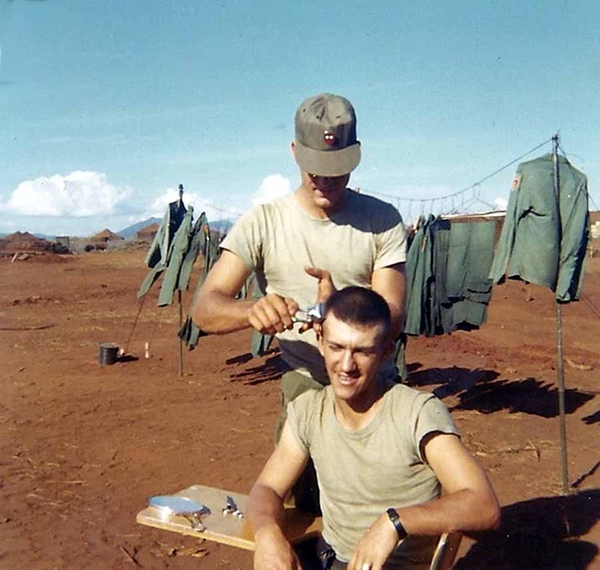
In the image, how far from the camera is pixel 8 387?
10141 mm

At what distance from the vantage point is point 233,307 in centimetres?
288

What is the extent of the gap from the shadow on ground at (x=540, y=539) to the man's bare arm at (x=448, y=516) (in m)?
2.84

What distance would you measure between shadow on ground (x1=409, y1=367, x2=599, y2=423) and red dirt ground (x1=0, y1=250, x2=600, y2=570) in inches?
1.4

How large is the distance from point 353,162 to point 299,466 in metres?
1.14

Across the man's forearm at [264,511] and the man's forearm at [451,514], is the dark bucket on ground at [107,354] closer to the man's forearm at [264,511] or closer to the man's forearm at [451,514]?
the man's forearm at [264,511]

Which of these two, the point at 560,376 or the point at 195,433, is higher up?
the point at 560,376

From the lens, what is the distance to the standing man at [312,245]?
298 cm

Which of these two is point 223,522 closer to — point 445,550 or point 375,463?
point 375,463

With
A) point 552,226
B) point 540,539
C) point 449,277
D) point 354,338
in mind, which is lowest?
point 540,539

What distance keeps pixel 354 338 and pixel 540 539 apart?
354 centimetres

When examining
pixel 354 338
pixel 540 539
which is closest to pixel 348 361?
pixel 354 338

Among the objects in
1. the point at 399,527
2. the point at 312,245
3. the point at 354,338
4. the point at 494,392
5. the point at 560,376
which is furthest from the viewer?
the point at 494,392

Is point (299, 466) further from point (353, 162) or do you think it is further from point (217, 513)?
point (353, 162)

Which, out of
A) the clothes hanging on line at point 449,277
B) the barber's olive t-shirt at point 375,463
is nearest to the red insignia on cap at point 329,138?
the barber's olive t-shirt at point 375,463
